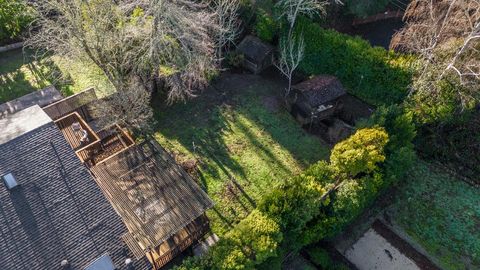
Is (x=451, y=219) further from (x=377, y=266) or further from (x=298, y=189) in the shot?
(x=298, y=189)

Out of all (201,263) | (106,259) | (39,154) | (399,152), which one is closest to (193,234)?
(201,263)

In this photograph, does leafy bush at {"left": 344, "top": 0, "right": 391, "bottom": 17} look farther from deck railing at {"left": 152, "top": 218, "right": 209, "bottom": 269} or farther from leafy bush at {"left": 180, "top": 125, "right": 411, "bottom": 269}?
deck railing at {"left": 152, "top": 218, "right": 209, "bottom": 269}

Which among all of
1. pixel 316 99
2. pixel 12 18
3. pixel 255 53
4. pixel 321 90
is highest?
pixel 12 18

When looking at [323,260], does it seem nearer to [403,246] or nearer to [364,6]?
[403,246]

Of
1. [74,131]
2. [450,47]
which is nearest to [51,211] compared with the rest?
[74,131]

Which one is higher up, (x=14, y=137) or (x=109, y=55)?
(x=109, y=55)

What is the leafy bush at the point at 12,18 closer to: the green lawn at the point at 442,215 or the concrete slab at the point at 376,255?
the concrete slab at the point at 376,255

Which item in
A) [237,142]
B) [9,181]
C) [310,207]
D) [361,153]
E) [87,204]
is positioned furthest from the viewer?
[237,142]
